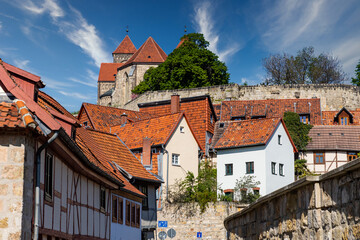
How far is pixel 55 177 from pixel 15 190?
10.4 feet

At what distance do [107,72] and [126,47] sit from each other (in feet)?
39.5

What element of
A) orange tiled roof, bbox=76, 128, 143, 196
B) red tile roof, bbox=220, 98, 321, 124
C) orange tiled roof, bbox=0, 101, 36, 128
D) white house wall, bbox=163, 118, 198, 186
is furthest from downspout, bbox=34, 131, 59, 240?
red tile roof, bbox=220, 98, 321, 124

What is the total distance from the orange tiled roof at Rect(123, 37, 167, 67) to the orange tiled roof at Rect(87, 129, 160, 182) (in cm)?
7427

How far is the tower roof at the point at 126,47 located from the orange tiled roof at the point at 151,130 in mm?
95314

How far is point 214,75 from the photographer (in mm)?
81188

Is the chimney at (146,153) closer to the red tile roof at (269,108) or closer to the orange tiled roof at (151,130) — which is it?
the orange tiled roof at (151,130)

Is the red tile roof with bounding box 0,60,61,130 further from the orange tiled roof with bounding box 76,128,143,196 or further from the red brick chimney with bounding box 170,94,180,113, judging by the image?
the red brick chimney with bounding box 170,94,180,113

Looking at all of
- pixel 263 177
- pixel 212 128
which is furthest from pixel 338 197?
pixel 212 128

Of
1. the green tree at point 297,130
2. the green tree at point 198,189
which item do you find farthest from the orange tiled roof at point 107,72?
the green tree at point 198,189

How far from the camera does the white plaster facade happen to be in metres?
45.4

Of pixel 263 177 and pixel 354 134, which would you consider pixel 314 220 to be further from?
pixel 354 134

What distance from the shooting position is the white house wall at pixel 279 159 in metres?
45.6

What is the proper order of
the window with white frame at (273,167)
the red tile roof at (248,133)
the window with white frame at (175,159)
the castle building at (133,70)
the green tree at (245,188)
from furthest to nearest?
the castle building at (133,70) → the red tile roof at (248,133) → the window with white frame at (273,167) → the window with white frame at (175,159) → the green tree at (245,188)

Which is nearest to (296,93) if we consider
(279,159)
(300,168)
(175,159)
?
(300,168)
